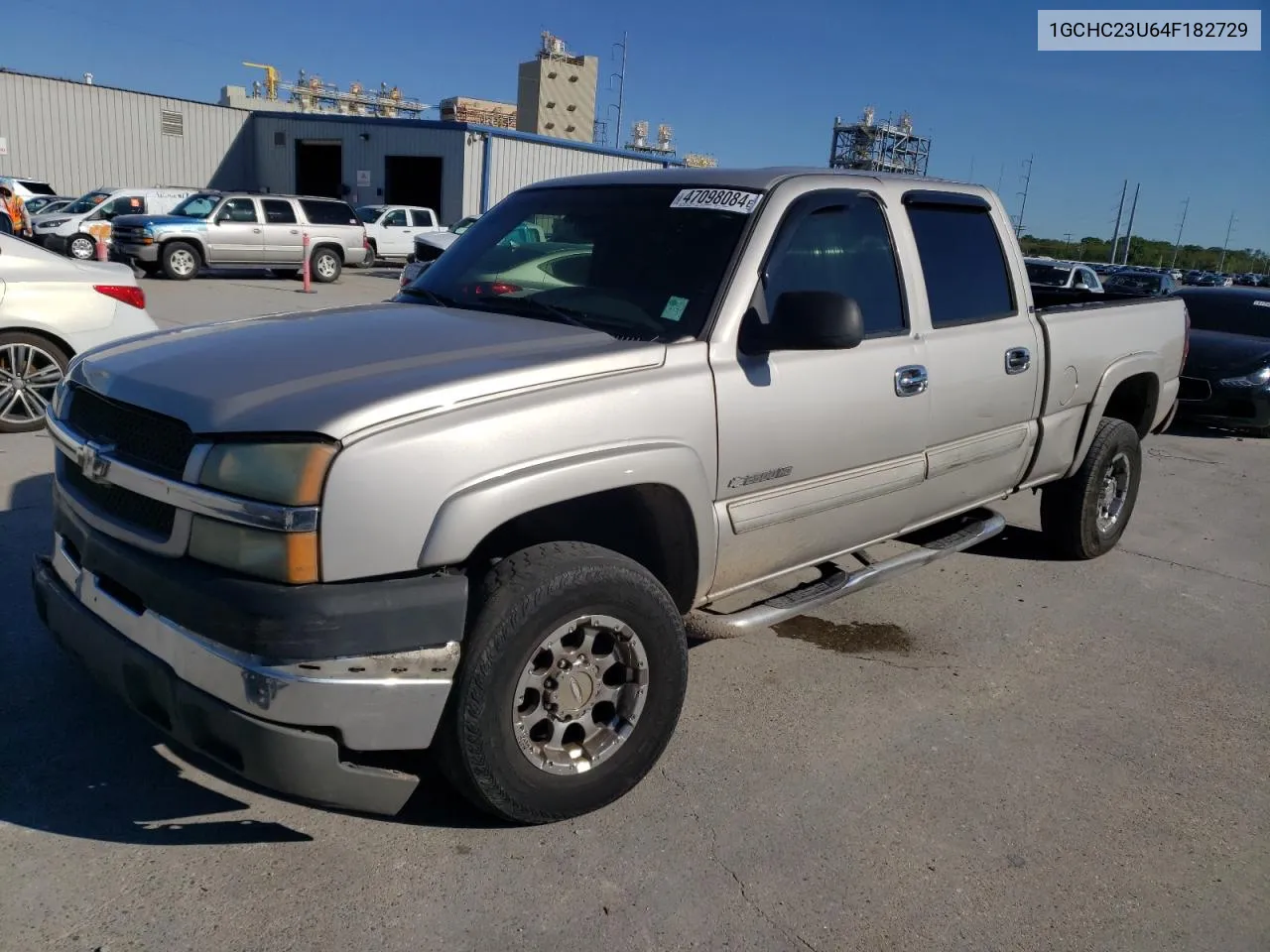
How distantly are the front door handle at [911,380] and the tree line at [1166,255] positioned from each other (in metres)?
88.3

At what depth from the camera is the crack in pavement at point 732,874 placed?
2561 millimetres

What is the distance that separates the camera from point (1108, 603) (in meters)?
5.17

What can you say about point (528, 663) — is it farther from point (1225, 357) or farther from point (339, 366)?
point (1225, 357)

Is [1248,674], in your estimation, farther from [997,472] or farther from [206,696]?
[206,696]

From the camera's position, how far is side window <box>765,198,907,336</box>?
11.6 feet

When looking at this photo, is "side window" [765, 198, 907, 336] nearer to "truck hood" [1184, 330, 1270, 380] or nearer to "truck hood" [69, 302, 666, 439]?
"truck hood" [69, 302, 666, 439]

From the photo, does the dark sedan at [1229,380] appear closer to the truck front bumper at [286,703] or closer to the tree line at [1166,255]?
the truck front bumper at [286,703]

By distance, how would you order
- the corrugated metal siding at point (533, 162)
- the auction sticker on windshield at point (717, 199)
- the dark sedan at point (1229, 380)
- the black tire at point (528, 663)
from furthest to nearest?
the corrugated metal siding at point (533, 162) → the dark sedan at point (1229, 380) → the auction sticker on windshield at point (717, 199) → the black tire at point (528, 663)

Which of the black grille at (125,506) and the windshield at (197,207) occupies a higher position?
the windshield at (197,207)

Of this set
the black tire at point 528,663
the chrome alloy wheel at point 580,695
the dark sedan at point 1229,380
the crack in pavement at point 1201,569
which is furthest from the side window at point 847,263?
the dark sedan at point 1229,380

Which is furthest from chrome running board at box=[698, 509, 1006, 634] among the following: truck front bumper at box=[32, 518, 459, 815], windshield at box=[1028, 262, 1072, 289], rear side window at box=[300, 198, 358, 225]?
rear side window at box=[300, 198, 358, 225]

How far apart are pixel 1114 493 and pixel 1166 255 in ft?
433

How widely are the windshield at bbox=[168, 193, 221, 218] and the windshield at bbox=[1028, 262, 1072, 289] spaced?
1579cm

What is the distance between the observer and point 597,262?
3.67m
